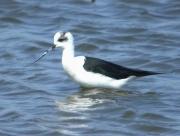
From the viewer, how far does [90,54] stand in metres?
13.2

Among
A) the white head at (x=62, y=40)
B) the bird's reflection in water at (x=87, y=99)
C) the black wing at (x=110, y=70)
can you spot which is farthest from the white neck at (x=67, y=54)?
the bird's reflection in water at (x=87, y=99)

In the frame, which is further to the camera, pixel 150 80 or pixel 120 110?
pixel 150 80

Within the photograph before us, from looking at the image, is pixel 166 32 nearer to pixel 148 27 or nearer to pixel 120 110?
pixel 148 27

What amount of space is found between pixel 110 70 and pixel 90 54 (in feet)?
5.43

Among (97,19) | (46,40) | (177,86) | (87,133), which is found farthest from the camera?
(97,19)

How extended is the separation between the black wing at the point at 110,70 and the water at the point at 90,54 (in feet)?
0.70

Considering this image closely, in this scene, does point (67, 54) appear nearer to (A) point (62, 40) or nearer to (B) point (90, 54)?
(A) point (62, 40)

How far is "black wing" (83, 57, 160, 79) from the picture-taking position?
11.6m

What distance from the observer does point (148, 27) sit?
14344 millimetres

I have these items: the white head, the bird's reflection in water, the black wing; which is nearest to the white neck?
the white head

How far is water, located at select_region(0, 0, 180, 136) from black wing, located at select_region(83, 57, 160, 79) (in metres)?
0.21

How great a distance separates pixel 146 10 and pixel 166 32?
1.31 meters

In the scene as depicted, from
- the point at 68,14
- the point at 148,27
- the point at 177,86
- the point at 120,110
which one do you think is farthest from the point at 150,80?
the point at 68,14

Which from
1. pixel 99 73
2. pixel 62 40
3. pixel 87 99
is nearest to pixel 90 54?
pixel 62 40
